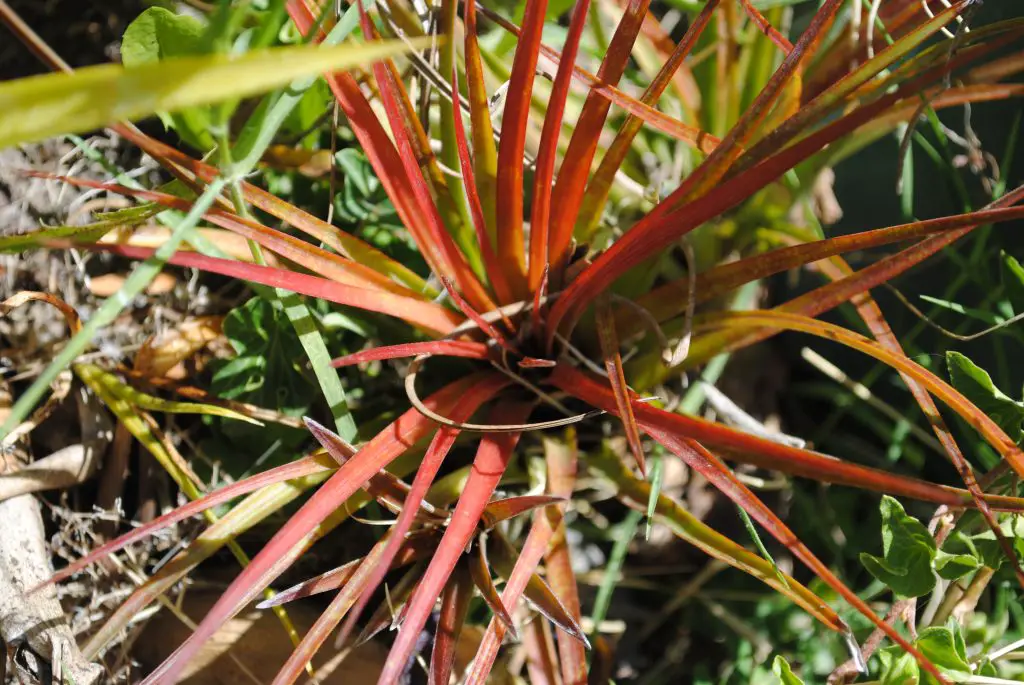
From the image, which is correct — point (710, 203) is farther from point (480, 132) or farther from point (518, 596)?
point (518, 596)

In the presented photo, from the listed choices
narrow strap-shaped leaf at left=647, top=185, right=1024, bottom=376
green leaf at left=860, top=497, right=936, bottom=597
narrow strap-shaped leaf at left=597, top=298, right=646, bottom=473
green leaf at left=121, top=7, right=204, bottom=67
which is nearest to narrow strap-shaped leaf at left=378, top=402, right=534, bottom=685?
narrow strap-shaped leaf at left=597, top=298, right=646, bottom=473

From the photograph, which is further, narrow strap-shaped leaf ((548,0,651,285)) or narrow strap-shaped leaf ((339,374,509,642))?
narrow strap-shaped leaf ((548,0,651,285))

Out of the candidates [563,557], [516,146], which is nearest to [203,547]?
[563,557]

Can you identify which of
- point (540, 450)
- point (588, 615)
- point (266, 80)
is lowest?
point (588, 615)

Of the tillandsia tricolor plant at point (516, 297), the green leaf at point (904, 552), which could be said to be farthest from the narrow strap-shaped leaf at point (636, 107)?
the green leaf at point (904, 552)

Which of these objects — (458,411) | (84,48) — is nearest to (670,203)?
(458,411)

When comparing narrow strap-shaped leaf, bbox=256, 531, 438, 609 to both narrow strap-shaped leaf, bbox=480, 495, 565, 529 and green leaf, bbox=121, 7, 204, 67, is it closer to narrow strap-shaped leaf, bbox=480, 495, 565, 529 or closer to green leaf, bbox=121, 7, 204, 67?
narrow strap-shaped leaf, bbox=480, 495, 565, 529

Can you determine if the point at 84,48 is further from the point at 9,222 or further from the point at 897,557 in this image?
the point at 897,557
